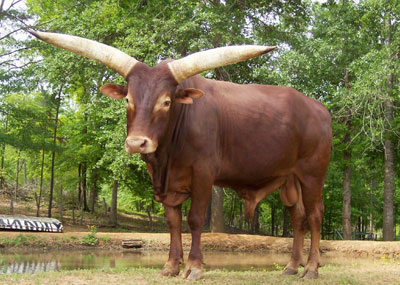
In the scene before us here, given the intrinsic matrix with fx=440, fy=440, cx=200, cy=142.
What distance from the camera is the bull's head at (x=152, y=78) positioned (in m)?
4.44

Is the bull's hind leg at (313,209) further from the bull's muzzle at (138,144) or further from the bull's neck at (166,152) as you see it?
the bull's muzzle at (138,144)

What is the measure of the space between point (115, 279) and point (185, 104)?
6.95 ft

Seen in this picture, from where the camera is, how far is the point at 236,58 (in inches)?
180

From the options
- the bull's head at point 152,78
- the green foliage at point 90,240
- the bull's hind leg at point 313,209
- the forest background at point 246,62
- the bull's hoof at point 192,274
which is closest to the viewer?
the bull's head at point 152,78

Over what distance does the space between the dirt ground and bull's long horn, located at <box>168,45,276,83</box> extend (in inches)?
393

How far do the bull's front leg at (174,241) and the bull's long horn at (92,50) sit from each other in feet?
5.50

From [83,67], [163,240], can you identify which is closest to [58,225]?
[163,240]

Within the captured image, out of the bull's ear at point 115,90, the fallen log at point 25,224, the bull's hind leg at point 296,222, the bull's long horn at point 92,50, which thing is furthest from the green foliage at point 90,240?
the bull's long horn at point 92,50

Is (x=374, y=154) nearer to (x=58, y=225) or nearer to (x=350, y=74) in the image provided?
(x=350, y=74)

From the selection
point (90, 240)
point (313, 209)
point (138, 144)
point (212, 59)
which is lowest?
point (90, 240)

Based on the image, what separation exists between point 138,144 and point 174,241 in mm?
1565

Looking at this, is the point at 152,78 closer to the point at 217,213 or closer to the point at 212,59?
the point at 212,59

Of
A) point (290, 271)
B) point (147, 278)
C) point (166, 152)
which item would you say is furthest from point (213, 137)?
point (290, 271)

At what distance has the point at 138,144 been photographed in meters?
4.23
